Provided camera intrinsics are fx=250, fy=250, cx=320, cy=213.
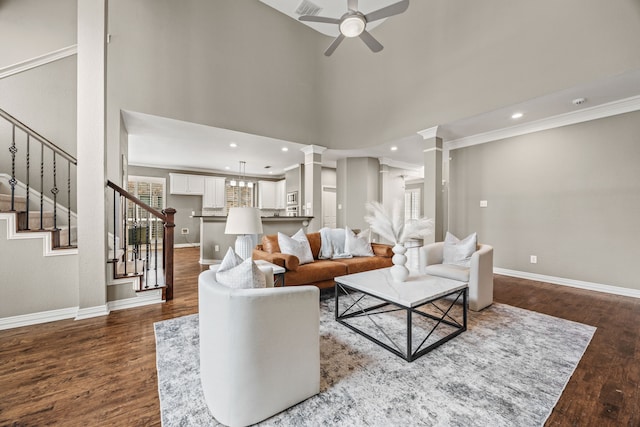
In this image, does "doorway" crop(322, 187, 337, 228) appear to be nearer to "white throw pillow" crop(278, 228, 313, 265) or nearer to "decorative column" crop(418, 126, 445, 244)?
"decorative column" crop(418, 126, 445, 244)

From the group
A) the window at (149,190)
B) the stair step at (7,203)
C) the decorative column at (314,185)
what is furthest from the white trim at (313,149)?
the window at (149,190)

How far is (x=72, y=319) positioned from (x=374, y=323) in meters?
3.01

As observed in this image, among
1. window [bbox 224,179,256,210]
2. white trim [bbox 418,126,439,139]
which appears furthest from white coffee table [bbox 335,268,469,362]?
window [bbox 224,179,256,210]

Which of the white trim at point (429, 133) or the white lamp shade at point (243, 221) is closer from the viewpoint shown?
the white lamp shade at point (243, 221)

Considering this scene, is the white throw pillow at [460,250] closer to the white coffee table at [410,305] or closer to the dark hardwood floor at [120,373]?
the white coffee table at [410,305]

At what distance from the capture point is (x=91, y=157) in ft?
8.46

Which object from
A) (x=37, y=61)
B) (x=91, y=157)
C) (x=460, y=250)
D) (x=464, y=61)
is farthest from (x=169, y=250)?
(x=464, y=61)

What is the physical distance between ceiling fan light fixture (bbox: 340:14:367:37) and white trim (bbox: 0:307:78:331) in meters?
4.31

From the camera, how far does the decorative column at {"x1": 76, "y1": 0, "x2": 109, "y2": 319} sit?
2529 mm

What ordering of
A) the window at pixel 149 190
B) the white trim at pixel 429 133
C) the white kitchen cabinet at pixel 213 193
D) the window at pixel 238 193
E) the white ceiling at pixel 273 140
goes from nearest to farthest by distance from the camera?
the white ceiling at pixel 273 140 → the white trim at pixel 429 133 → the window at pixel 149 190 → the white kitchen cabinet at pixel 213 193 → the window at pixel 238 193

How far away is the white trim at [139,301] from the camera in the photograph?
281 centimetres

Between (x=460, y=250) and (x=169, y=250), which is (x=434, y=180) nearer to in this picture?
(x=460, y=250)

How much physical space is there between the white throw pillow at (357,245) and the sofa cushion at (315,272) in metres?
0.45

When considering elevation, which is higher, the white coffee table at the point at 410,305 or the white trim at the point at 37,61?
the white trim at the point at 37,61
